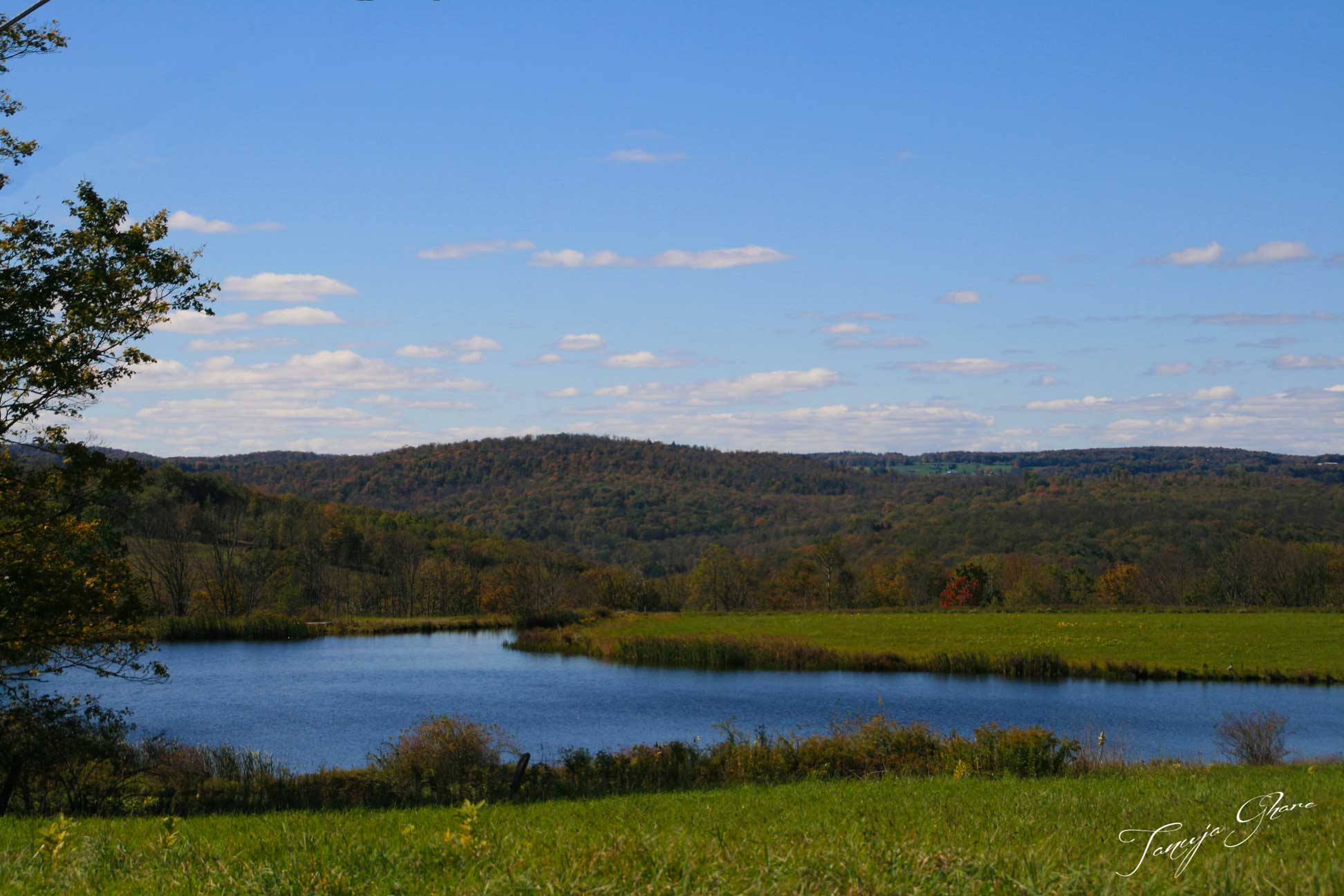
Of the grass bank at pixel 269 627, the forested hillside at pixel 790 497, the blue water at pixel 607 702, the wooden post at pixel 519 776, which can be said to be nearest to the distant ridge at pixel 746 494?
the forested hillside at pixel 790 497

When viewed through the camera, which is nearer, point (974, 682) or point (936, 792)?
point (936, 792)

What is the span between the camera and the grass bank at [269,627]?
54250mm

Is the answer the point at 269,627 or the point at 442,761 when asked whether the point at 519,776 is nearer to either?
the point at 442,761

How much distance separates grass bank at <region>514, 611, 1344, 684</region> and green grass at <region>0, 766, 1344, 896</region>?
1362 inches

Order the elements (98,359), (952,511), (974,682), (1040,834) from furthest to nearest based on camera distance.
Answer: (952,511)
(974,682)
(98,359)
(1040,834)

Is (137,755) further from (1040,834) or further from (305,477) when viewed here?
(305,477)

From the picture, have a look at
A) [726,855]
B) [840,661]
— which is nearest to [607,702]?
[840,661]

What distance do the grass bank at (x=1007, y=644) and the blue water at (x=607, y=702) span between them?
1.87m

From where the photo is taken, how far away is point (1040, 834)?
22.3ft

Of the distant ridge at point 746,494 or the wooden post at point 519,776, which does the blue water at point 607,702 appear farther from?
the distant ridge at point 746,494

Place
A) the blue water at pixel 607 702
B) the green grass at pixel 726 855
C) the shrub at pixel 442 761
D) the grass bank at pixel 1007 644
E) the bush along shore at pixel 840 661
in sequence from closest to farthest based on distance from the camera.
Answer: the green grass at pixel 726 855 → the shrub at pixel 442 761 → the blue water at pixel 607 702 → the bush along shore at pixel 840 661 → the grass bank at pixel 1007 644

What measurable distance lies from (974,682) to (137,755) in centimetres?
3035

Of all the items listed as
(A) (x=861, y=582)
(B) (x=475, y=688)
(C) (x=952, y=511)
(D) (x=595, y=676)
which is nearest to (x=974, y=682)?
(D) (x=595, y=676)

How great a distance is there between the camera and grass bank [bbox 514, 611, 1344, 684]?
136ft
